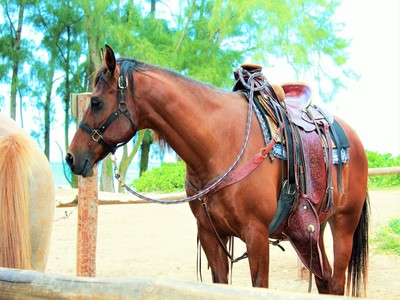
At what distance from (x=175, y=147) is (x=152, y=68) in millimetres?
440

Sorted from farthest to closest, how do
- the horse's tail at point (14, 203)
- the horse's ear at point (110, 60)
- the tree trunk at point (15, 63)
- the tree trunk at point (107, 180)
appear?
the tree trunk at point (15, 63)
the tree trunk at point (107, 180)
the horse's ear at point (110, 60)
the horse's tail at point (14, 203)

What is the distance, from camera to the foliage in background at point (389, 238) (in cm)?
691

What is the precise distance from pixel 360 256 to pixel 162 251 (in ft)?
11.4

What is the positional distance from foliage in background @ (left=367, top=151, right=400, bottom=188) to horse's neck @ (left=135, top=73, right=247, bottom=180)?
412 inches

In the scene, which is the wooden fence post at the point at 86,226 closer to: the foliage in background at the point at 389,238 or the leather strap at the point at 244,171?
the leather strap at the point at 244,171

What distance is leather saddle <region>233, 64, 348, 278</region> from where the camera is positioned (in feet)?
10.4

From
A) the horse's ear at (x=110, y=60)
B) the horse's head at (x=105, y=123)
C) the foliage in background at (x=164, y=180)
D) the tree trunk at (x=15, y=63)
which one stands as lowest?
the foliage in background at (x=164, y=180)

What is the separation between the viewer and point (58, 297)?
1546 mm

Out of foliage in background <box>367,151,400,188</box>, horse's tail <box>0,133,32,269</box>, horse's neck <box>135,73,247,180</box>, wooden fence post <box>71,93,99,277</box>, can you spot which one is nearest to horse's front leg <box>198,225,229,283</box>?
horse's neck <box>135,73,247,180</box>

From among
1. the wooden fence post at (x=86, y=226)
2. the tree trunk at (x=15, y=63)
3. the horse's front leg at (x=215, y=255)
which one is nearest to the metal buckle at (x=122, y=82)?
the horse's front leg at (x=215, y=255)

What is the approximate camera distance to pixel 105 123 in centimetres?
287

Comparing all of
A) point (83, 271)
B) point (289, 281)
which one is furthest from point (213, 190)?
point (289, 281)

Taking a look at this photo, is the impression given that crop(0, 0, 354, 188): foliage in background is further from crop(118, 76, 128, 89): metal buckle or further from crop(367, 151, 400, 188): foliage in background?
crop(118, 76, 128, 89): metal buckle

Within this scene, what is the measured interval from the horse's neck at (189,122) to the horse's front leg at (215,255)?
38 centimetres
